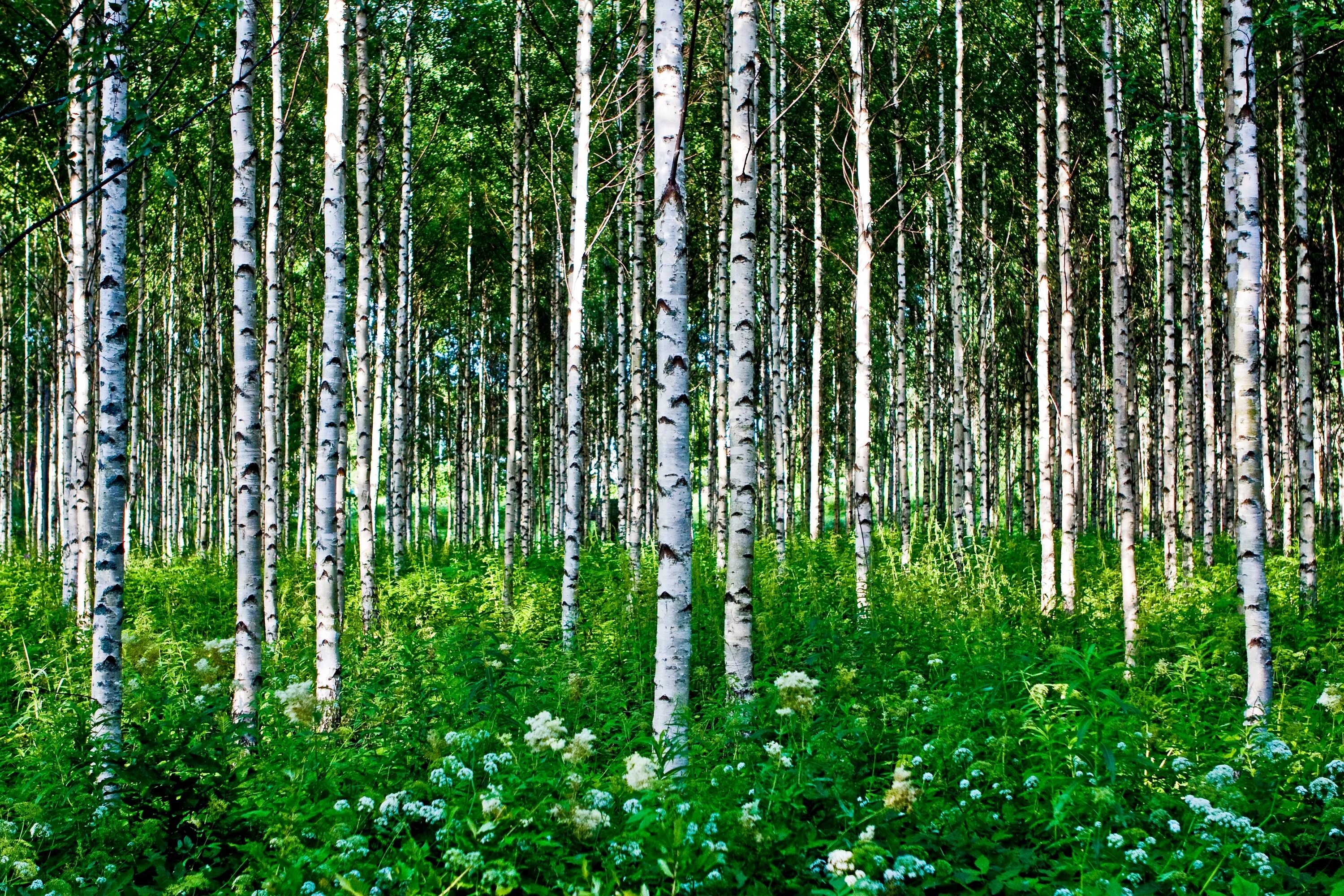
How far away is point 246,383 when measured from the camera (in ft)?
21.1

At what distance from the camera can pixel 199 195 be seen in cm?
1723

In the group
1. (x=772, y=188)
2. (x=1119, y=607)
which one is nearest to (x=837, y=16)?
(x=772, y=188)

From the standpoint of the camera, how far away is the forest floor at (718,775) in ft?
10.7

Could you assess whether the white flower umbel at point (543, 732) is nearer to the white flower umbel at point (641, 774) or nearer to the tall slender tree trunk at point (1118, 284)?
the white flower umbel at point (641, 774)

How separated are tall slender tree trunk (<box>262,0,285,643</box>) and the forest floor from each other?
2.90 feet

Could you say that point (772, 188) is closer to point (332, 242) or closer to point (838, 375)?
point (332, 242)

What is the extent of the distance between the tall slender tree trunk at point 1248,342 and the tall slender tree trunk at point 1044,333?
10.9ft

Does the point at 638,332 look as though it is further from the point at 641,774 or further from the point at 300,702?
the point at 641,774

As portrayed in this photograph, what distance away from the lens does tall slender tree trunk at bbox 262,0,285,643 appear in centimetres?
754

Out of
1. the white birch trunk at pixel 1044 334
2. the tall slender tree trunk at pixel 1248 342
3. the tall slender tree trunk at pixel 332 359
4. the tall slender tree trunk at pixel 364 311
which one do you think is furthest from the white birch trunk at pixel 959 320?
the tall slender tree trunk at pixel 332 359

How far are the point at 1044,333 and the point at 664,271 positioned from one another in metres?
6.71

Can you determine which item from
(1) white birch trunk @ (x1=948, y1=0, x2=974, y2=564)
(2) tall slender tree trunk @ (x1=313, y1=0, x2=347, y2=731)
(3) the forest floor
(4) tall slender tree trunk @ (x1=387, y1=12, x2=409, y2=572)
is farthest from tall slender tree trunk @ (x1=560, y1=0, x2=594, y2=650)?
(1) white birch trunk @ (x1=948, y1=0, x2=974, y2=564)

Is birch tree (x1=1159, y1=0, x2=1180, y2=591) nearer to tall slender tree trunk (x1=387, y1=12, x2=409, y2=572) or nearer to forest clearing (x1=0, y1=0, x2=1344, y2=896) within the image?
forest clearing (x1=0, y1=0, x2=1344, y2=896)

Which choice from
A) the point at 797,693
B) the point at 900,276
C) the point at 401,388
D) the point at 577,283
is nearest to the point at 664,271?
the point at 797,693
